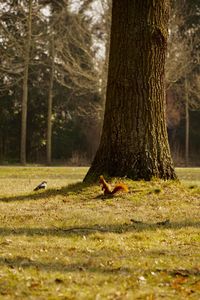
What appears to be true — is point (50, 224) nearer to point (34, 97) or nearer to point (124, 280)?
point (124, 280)

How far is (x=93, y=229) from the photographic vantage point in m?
7.10

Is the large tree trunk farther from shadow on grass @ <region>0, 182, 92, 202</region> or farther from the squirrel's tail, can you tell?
the squirrel's tail

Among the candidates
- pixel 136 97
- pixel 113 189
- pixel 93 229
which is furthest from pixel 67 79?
pixel 93 229

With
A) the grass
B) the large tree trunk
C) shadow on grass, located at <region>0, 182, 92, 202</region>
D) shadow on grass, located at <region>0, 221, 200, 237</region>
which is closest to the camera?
the grass

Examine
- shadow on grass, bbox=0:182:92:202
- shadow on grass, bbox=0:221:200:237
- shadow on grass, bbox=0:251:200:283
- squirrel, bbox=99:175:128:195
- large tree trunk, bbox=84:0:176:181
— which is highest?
large tree trunk, bbox=84:0:176:181

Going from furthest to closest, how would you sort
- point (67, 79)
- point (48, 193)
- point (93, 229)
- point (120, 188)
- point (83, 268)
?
point (67, 79) < point (48, 193) < point (120, 188) < point (93, 229) < point (83, 268)

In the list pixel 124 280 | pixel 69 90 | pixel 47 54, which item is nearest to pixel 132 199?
pixel 124 280

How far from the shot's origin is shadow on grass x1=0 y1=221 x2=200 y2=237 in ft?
22.2

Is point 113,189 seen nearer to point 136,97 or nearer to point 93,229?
point 136,97

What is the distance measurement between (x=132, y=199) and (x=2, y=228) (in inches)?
107

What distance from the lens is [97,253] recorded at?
576 centimetres

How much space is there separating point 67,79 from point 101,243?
33.6m

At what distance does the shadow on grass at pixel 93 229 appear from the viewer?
6766 mm

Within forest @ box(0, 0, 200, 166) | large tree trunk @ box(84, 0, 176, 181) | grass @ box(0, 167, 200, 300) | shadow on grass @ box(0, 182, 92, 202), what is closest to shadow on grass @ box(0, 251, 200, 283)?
grass @ box(0, 167, 200, 300)
